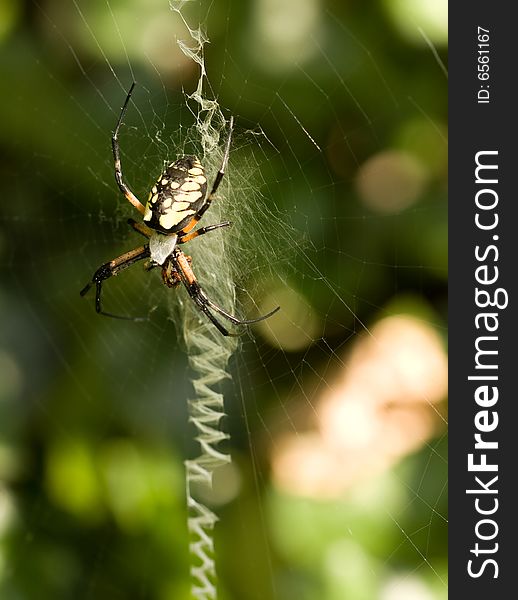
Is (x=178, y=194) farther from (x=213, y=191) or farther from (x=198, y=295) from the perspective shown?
(x=198, y=295)

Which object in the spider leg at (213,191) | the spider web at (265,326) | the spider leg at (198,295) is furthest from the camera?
the spider leg at (198,295)

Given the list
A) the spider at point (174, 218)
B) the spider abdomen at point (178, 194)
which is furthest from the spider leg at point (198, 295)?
the spider abdomen at point (178, 194)

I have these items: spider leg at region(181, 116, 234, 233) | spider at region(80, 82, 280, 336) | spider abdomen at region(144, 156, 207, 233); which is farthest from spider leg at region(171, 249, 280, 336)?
spider abdomen at region(144, 156, 207, 233)

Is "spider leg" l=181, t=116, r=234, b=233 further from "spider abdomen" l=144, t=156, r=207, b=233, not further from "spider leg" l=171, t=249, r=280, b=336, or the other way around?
"spider leg" l=171, t=249, r=280, b=336

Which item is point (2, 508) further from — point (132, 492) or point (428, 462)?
point (428, 462)

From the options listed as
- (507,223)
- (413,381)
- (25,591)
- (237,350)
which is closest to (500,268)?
(507,223)

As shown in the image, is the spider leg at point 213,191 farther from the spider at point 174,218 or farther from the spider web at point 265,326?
the spider web at point 265,326

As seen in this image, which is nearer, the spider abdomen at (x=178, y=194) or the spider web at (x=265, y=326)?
the spider abdomen at (x=178, y=194)
